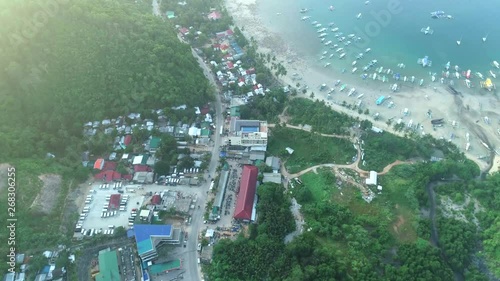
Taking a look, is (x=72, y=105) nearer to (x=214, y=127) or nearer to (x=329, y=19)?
(x=214, y=127)

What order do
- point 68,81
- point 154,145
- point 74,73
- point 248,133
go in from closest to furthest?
point 154,145 → point 248,133 → point 68,81 → point 74,73

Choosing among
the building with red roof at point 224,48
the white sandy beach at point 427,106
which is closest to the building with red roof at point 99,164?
the building with red roof at point 224,48

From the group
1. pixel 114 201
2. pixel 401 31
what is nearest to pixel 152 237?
pixel 114 201

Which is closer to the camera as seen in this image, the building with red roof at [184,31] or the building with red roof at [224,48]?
the building with red roof at [224,48]

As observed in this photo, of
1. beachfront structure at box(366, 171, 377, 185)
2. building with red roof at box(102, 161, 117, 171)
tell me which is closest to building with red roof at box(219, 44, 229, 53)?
building with red roof at box(102, 161, 117, 171)

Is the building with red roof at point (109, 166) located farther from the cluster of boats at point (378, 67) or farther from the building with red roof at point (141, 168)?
A: the cluster of boats at point (378, 67)

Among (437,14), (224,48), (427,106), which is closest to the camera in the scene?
(427,106)

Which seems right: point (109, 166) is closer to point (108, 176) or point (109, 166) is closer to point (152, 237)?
point (108, 176)

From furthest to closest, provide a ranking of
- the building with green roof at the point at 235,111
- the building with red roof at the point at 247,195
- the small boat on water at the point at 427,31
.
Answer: the small boat on water at the point at 427,31
the building with green roof at the point at 235,111
the building with red roof at the point at 247,195
